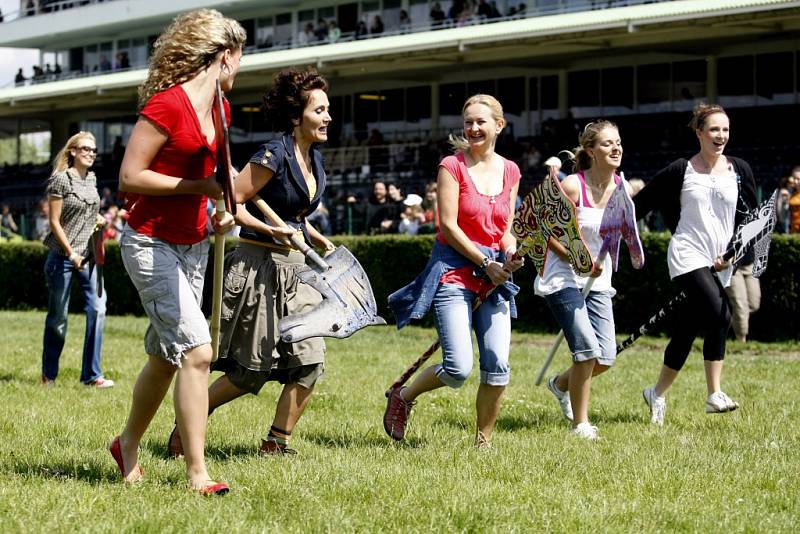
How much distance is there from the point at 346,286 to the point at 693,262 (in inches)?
116

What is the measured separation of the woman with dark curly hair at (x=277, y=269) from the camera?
6.11 m

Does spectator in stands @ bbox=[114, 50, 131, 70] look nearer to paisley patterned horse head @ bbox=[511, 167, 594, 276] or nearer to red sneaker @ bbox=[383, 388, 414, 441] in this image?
red sneaker @ bbox=[383, 388, 414, 441]

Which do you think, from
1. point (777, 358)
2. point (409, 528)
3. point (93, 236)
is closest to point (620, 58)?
point (777, 358)

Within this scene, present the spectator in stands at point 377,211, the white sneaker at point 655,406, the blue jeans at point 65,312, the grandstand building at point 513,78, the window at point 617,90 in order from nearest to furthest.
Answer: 1. the white sneaker at point 655,406
2. the blue jeans at point 65,312
3. the spectator in stands at point 377,211
4. the grandstand building at point 513,78
5. the window at point 617,90

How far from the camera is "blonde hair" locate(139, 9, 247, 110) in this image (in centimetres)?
505

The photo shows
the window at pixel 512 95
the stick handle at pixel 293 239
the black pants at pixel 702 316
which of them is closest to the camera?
the stick handle at pixel 293 239

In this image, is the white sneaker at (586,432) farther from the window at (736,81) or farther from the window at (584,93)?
the window at (584,93)

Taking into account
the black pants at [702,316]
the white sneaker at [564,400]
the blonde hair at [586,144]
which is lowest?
the white sneaker at [564,400]

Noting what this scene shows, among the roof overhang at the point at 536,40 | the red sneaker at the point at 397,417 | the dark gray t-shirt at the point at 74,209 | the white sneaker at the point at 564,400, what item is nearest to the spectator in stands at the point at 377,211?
the roof overhang at the point at 536,40

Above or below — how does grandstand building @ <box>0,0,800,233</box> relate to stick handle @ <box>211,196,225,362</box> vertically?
above

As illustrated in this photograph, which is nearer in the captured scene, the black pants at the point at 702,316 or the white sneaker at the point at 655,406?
the black pants at the point at 702,316

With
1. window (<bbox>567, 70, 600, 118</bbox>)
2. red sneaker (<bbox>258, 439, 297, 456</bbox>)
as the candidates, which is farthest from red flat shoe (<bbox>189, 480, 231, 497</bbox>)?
window (<bbox>567, 70, 600, 118</bbox>)

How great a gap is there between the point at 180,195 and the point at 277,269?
1.15m

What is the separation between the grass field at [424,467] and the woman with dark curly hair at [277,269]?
37 cm
